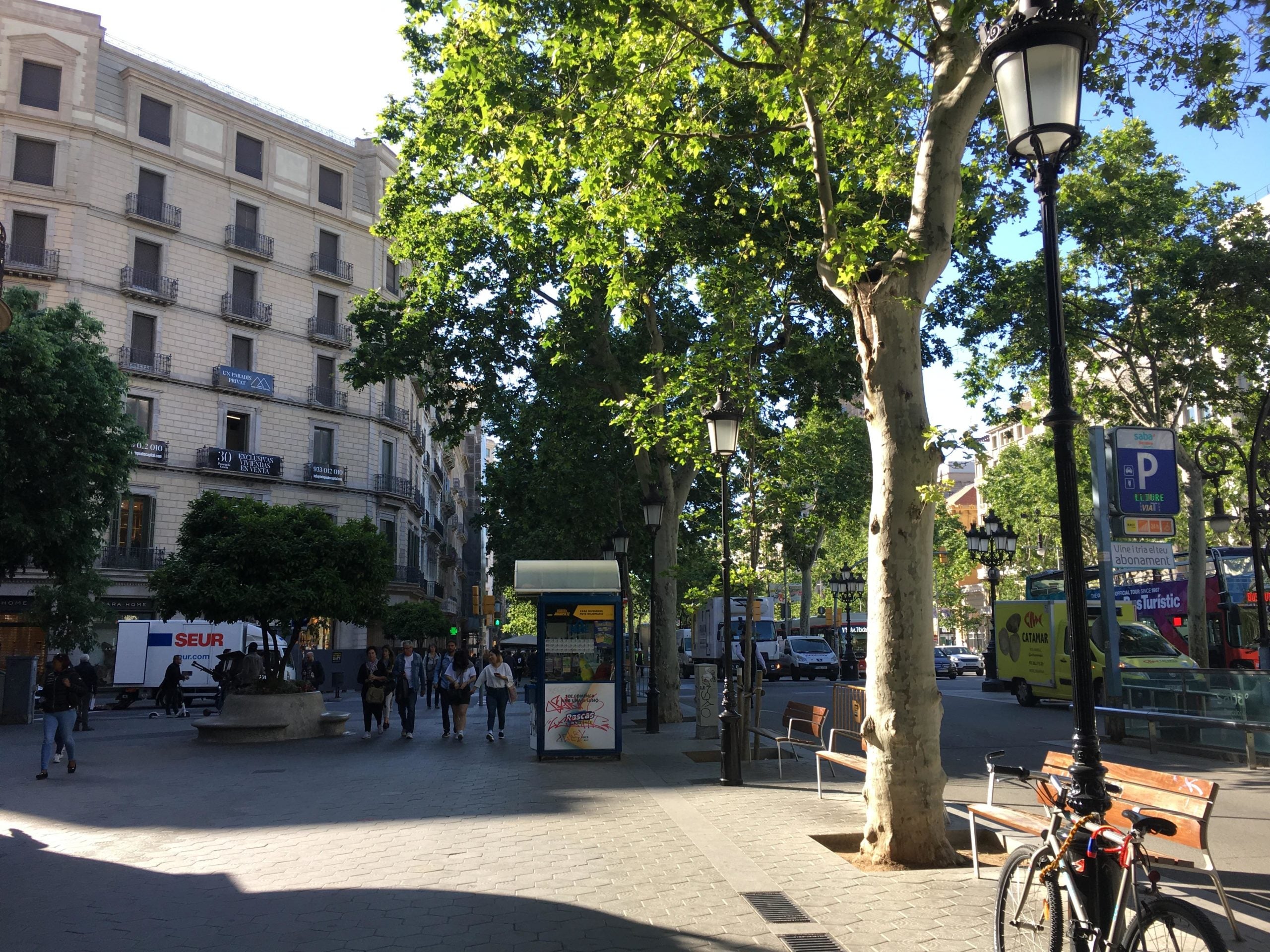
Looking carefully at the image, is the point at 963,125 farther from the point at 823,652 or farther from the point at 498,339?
the point at 823,652

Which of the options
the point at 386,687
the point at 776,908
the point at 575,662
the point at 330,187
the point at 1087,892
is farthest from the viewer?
the point at 330,187

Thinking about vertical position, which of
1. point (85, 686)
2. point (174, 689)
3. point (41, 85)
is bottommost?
point (174, 689)

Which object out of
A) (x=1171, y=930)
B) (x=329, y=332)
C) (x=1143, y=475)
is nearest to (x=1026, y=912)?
(x=1171, y=930)

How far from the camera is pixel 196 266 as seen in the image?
3991 centimetres

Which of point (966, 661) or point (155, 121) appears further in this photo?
point (966, 661)

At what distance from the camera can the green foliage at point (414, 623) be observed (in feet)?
143

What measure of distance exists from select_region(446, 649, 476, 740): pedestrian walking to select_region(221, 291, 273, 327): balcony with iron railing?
89.1 ft

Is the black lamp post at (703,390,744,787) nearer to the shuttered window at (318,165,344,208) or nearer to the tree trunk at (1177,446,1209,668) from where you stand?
the tree trunk at (1177,446,1209,668)

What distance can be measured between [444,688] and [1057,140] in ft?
53.5

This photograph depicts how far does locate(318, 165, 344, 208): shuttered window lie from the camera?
44.5 meters

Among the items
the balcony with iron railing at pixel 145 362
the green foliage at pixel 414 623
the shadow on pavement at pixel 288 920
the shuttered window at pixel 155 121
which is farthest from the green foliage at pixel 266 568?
the shuttered window at pixel 155 121

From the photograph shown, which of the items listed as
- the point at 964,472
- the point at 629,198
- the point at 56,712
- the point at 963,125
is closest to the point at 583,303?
the point at 629,198

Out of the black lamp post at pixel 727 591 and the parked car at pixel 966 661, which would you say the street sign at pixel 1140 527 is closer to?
the black lamp post at pixel 727 591

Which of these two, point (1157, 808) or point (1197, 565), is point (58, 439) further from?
point (1197, 565)
